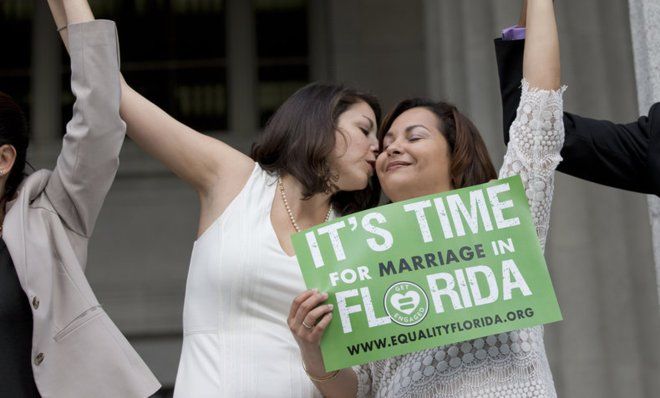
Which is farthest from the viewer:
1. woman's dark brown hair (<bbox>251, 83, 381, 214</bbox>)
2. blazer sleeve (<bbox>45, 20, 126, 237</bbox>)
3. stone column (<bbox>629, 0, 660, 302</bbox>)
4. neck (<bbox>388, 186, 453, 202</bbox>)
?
stone column (<bbox>629, 0, 660, 302</bbox>)

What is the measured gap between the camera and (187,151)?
3943 millimetres

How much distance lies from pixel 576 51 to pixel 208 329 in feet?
12.5

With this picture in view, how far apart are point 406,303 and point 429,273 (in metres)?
0.11

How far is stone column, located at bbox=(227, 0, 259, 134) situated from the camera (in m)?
10.5

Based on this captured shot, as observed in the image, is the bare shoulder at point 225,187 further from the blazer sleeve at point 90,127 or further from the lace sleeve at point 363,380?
the lace sleeve at point 363,380

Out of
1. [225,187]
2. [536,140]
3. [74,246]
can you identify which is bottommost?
[74,246]

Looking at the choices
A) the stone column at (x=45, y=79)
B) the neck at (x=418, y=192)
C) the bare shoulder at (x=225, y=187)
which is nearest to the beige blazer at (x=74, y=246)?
the bare shoulder at (x=225, y=187)

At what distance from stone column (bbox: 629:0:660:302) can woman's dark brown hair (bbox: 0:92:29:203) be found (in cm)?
220

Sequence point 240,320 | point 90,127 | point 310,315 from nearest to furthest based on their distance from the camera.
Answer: point 310,315
point 90,127
point 240,320

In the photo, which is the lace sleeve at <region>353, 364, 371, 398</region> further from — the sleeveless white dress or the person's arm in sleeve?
the person's arm in sleeve

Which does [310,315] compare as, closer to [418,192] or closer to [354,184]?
[418,192]

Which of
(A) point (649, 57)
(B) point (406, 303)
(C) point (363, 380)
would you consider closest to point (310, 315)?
(B) point (406, 303)

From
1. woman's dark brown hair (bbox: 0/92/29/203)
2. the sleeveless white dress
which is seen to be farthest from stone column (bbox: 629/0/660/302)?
woman's dark brown hair (bbox: 0/92/29/203)

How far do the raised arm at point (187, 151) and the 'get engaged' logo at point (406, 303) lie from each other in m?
0.85
